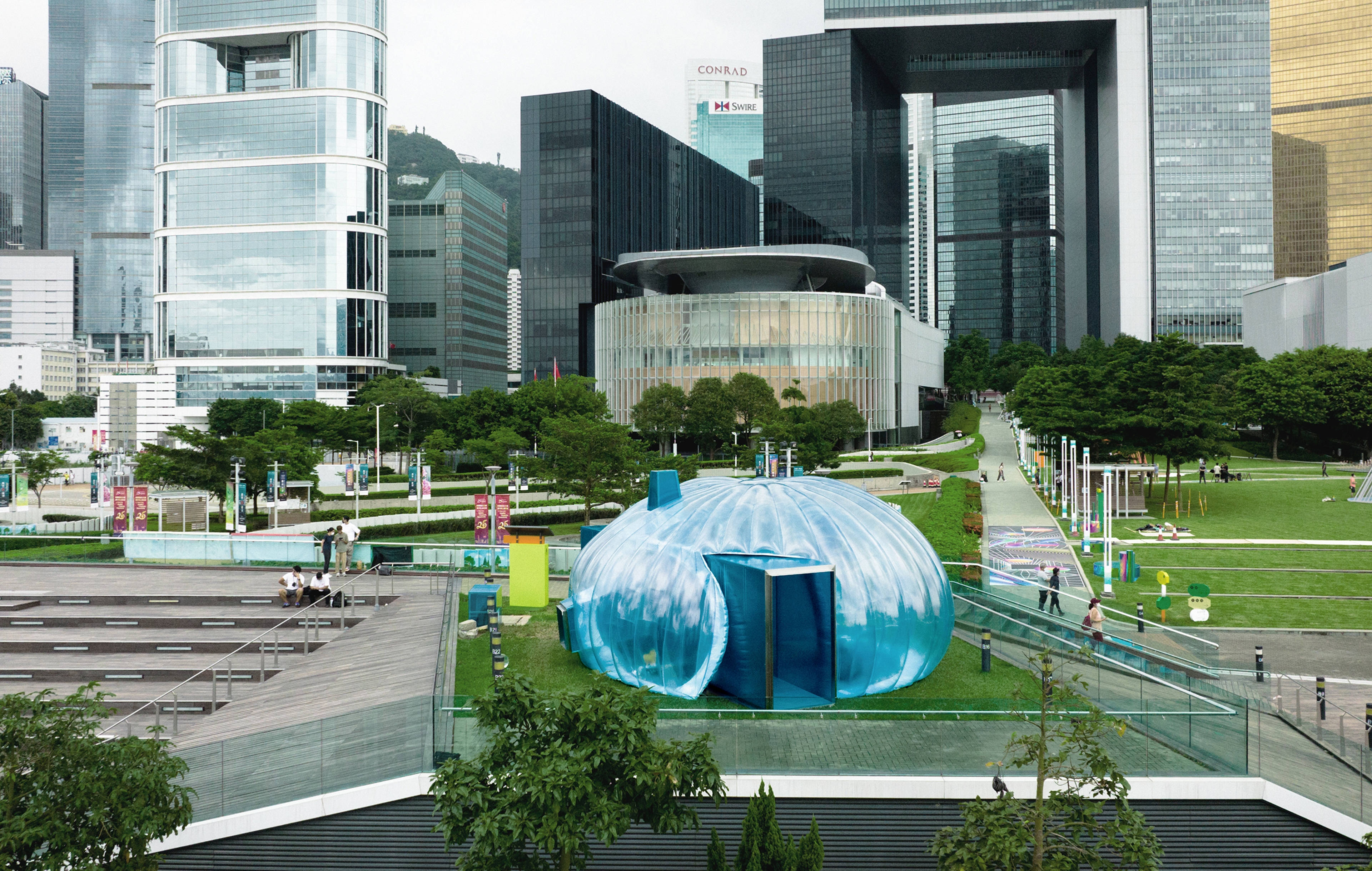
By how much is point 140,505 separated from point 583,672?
102 ft

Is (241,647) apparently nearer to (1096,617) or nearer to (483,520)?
(483,520)

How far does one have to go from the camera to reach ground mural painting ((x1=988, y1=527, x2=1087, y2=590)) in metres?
36.4

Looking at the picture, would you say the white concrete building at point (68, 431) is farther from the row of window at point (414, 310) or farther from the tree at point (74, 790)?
the tree at point (74, 790)

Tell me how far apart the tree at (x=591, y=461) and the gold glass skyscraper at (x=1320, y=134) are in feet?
457

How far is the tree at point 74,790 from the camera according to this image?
10.1 metres

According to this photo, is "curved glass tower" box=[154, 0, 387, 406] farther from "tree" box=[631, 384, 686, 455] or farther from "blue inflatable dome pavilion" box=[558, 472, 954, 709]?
"blue inflatable dome pavilion" box=[558, 472, 954, 709]

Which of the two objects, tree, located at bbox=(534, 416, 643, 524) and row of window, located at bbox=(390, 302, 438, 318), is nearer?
tree, located at bbox=(534, 416, 643, 524)

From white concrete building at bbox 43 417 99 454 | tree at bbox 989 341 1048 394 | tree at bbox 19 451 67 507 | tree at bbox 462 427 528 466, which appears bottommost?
tree at bbox 19 451 67 507

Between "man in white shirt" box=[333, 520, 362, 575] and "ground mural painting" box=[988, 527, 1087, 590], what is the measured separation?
20.4 m

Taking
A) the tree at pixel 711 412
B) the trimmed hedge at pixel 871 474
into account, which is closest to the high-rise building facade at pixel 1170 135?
the tree at pixel 711 412

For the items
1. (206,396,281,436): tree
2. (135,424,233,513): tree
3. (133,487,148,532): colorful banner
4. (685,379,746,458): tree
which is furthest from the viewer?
(206,396,281,436): tree

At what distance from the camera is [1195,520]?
5247 cm

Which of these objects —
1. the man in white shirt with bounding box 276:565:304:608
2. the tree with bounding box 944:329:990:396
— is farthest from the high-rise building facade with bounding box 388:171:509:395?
the man in white shirt with bounding box 276:565:304:608

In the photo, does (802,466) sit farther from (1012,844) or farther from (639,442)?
(1012,844)
